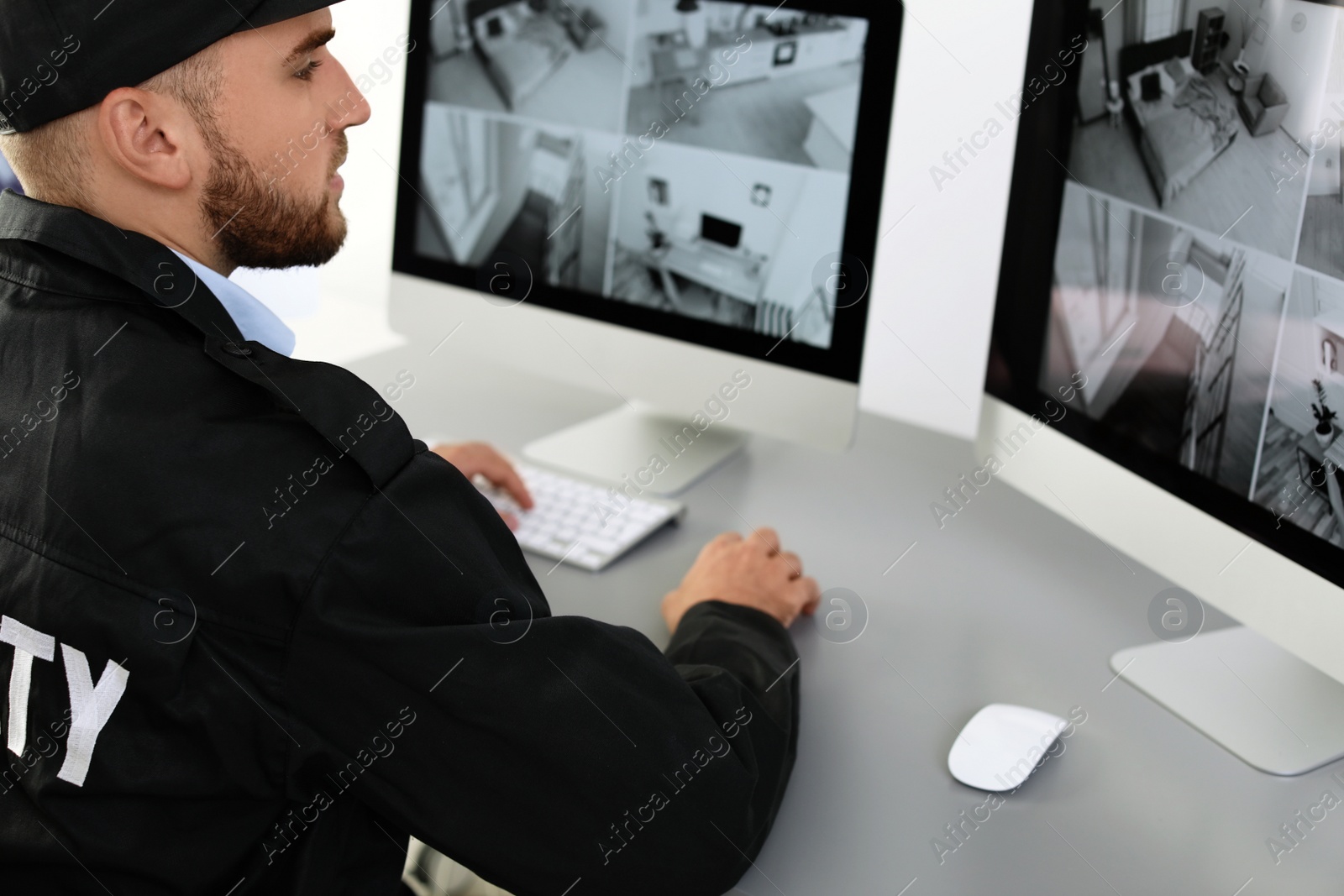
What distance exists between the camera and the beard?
0.82m

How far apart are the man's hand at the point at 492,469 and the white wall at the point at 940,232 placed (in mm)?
490

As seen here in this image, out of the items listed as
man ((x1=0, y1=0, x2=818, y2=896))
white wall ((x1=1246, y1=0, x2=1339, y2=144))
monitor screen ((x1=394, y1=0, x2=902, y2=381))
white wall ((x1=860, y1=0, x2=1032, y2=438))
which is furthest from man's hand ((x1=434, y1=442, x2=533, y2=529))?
white wall ((x1=1246, y1=0, x2=1339, y2=144))

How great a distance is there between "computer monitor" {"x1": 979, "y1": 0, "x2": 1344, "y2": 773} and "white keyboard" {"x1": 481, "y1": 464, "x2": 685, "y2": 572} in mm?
394

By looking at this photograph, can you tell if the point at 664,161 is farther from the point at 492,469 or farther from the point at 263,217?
the point at 263,217

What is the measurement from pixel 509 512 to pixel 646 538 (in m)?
0.15

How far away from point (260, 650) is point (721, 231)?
76 centimetres

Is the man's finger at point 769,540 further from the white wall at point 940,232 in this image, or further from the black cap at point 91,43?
the black cap at point 91,43

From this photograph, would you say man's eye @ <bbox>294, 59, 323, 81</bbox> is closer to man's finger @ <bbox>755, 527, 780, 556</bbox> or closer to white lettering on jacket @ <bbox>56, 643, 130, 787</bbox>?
white lettering on jacket @ <bbox>56, 643, 130, 787</bbox>

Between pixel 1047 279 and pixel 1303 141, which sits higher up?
pixel 1303 141

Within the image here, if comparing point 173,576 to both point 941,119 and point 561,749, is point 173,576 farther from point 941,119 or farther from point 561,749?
point 941,119

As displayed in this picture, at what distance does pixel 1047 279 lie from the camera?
3.72ft

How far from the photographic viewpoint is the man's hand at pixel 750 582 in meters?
1.05

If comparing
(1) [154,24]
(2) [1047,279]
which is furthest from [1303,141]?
(1) [154,24]

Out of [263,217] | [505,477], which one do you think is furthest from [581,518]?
[263,217]
